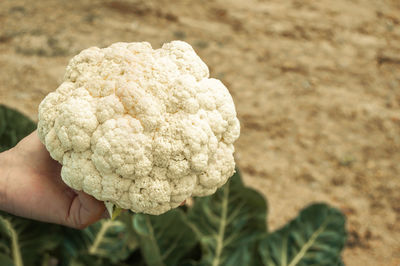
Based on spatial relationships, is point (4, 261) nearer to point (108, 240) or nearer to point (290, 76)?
point (108, 240)

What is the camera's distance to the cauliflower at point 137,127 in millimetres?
1251

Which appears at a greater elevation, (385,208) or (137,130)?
(137,130)

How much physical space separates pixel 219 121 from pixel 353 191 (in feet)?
6.67

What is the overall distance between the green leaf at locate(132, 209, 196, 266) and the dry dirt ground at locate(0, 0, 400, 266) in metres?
1.11

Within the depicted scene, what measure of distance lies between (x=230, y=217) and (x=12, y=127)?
44.6 inches

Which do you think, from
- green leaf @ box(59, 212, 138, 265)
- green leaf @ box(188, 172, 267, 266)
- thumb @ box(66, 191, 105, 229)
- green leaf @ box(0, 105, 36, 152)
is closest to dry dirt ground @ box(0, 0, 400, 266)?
green leaf @ box(188, 172, 267, 266)

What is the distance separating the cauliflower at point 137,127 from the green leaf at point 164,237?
481 millimetres

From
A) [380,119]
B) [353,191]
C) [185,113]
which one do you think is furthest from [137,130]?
[380,119]

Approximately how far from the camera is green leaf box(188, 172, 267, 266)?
78.8 inches

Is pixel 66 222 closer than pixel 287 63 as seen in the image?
Yes

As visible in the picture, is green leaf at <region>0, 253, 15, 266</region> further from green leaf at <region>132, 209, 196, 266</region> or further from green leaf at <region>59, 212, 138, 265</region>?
green leaf at <region>132, 209, 196, 266</region>

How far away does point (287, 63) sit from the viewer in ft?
12.7

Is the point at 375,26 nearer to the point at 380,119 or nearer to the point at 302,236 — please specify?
the point at 380,119

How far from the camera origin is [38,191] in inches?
57.0
